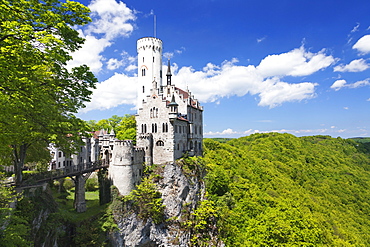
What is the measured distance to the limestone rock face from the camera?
3111cm

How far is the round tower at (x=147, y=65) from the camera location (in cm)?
4528

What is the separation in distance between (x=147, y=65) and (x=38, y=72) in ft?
106

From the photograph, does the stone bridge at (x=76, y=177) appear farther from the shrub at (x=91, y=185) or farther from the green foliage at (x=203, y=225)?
the green foliage at (x=203, y=225)

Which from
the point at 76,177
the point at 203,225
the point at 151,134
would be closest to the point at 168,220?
the point at 203,225

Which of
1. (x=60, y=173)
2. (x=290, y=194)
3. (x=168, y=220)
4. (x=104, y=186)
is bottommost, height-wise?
(x=290, y=194)

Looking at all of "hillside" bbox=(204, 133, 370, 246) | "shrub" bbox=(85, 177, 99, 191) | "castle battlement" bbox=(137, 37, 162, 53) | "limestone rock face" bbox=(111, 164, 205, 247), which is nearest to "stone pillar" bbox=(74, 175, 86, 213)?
"limestone rock face" bbox=(111, 164, 205, 247)

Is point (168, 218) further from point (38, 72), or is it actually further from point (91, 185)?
point (38, 72)

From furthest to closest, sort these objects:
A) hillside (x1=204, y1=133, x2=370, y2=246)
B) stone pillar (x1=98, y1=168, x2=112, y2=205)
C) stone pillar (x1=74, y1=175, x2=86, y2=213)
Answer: hillside (x1=204, y1=133, x2=370, y2=246), stone pillar (x1=98, y1=168, x2=112, y2=205), stone pillar (x1=74, y1=175, x2=86, y2=213)

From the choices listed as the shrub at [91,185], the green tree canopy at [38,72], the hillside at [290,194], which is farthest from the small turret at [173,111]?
the shrub at [91,185]

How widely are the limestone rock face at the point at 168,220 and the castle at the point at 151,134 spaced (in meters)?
3.33

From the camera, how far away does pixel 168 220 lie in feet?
112

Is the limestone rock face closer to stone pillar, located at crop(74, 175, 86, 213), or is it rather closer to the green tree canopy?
stone pillar, located at crop(74, 175, 86, 213)

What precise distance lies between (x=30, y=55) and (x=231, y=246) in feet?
125

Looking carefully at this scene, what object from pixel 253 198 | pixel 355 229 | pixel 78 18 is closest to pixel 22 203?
pixel 78 18
